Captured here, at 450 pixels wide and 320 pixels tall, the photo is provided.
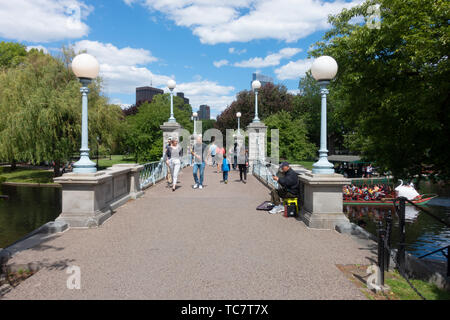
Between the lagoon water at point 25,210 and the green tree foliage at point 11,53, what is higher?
the green tree foliage at point 11,53

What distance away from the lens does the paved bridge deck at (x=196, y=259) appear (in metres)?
3.88

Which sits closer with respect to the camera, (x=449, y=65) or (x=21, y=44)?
(x=449, y=65)

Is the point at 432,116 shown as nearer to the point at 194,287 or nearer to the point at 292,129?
the point at 194,287

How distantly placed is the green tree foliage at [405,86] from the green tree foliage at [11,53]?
134ft

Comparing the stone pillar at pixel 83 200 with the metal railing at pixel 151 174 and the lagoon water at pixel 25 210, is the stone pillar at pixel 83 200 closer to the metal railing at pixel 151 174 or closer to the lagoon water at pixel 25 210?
the lagoon water at pixel 25 210

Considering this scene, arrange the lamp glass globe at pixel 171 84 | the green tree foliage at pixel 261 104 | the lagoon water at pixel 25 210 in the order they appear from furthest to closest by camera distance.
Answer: the green tree foliage at pixel 261 104
the lamp glass globe at pixel 171 84
the lagoon water at pixel 25 210

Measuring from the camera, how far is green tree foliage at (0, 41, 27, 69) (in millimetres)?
39000

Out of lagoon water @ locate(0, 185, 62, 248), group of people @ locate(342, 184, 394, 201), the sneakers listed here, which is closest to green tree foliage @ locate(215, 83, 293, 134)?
group of people @ locate(342, 184, 394, 201)

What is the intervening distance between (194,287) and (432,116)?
19.5 feet

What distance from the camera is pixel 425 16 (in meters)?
7.02

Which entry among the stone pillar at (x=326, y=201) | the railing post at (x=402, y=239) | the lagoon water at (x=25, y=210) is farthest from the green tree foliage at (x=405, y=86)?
the lagoon water at (x=25, y=210)
